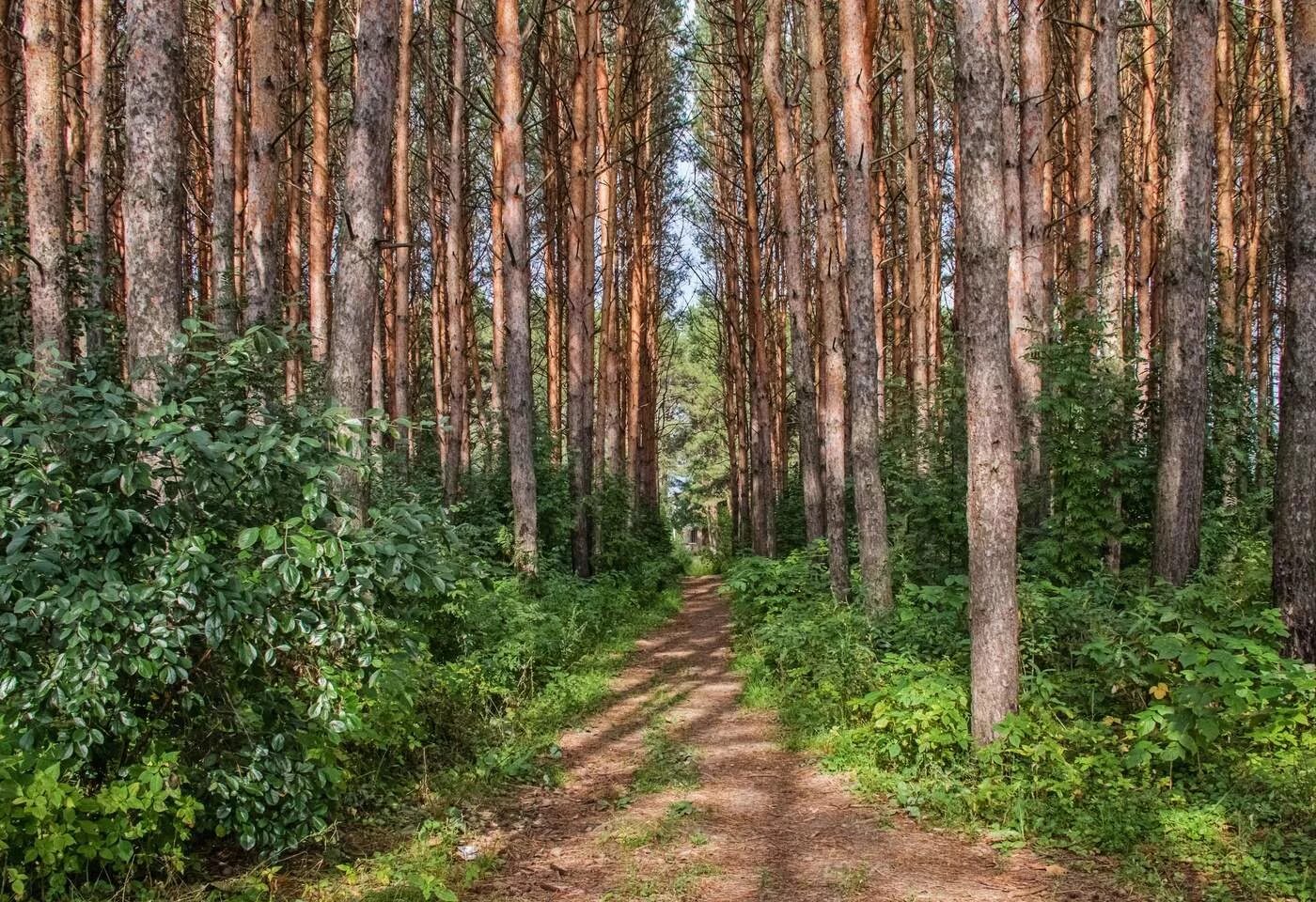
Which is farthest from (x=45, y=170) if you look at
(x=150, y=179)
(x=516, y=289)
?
(x=516, y=289)

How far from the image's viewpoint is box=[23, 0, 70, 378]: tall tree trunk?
714 cm

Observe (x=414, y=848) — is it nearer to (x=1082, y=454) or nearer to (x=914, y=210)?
(x=1082, y=454)

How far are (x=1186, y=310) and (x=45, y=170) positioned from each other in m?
10.6

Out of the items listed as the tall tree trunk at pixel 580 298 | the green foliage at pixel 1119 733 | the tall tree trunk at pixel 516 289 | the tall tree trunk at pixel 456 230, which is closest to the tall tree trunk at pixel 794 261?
Answer: the tall tree trunk at pixel 580 298

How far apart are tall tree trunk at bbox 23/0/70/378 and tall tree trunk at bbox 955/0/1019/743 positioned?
7.44m

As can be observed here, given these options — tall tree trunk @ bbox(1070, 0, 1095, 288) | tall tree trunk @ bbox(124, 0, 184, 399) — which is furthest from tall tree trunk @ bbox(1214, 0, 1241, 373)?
tall tree trunk @ bbox(124, 0, 184, 399)

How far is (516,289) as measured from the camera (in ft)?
36.1

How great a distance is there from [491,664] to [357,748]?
216 centimetres

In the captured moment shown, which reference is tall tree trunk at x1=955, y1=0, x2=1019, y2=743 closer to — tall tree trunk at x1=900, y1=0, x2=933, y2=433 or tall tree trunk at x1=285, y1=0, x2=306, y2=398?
tall tree trunk at x1=900, y1=0, x2=933, y2=433

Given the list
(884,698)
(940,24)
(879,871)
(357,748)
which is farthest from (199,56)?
(879,871)

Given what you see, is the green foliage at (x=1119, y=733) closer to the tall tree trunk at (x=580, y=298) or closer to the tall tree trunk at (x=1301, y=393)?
the tall tree trunk at (x=1301, y=393)

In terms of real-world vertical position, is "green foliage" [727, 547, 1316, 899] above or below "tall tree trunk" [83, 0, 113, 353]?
below

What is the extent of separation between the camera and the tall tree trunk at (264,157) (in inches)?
368

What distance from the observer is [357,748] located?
5.18 meters
